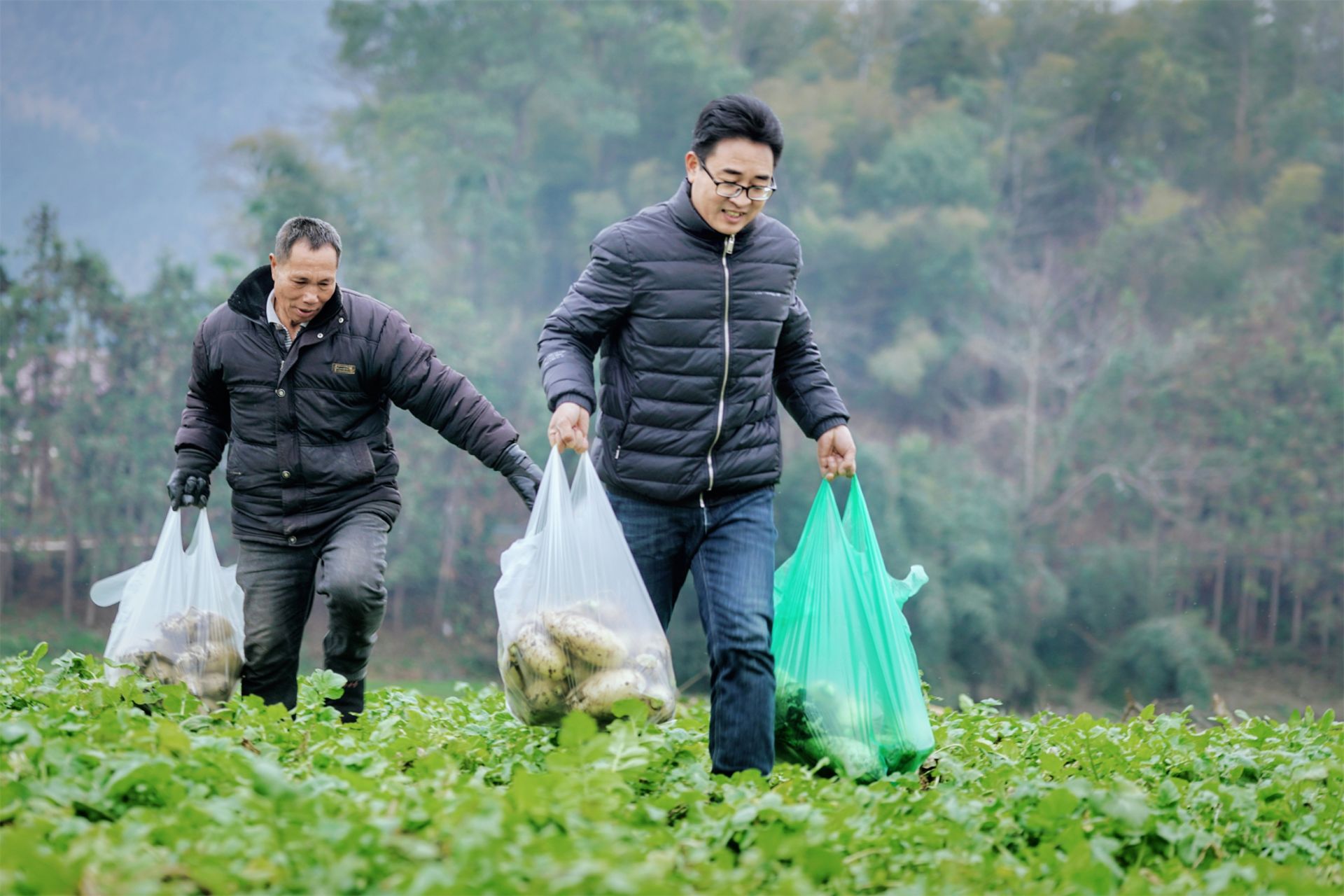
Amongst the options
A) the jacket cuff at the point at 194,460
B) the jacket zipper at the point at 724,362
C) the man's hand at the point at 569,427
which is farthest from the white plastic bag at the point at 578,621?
the jacket cuff at the point at 194,460

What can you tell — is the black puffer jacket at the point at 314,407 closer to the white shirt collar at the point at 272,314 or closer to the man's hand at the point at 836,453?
the white shirt collar at the point at 272,314

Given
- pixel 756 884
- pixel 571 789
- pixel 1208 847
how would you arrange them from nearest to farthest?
pixel 756 884, pixel 571 789, pixel 1208 847

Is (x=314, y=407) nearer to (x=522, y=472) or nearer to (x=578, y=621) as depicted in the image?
(x=522, y=472)

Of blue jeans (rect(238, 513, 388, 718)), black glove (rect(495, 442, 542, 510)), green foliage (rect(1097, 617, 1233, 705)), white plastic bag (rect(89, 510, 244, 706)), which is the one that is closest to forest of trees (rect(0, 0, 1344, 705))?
green foliage (rect(1097, 617, 1233, 705))

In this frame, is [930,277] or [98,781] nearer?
[98,781]

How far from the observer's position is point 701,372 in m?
3.20

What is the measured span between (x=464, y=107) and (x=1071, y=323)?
43.1 feet

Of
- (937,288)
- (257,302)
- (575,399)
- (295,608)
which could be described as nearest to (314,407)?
(257,302)

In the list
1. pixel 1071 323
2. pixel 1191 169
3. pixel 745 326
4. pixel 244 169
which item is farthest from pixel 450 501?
pixel 745 326

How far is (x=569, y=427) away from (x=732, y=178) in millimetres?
682

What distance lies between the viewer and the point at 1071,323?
27.7 meters

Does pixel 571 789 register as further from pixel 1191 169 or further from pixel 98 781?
pixel 1191 169

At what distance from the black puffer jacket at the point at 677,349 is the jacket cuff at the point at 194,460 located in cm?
113

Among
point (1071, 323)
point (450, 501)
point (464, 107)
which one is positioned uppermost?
point (464, 107)
